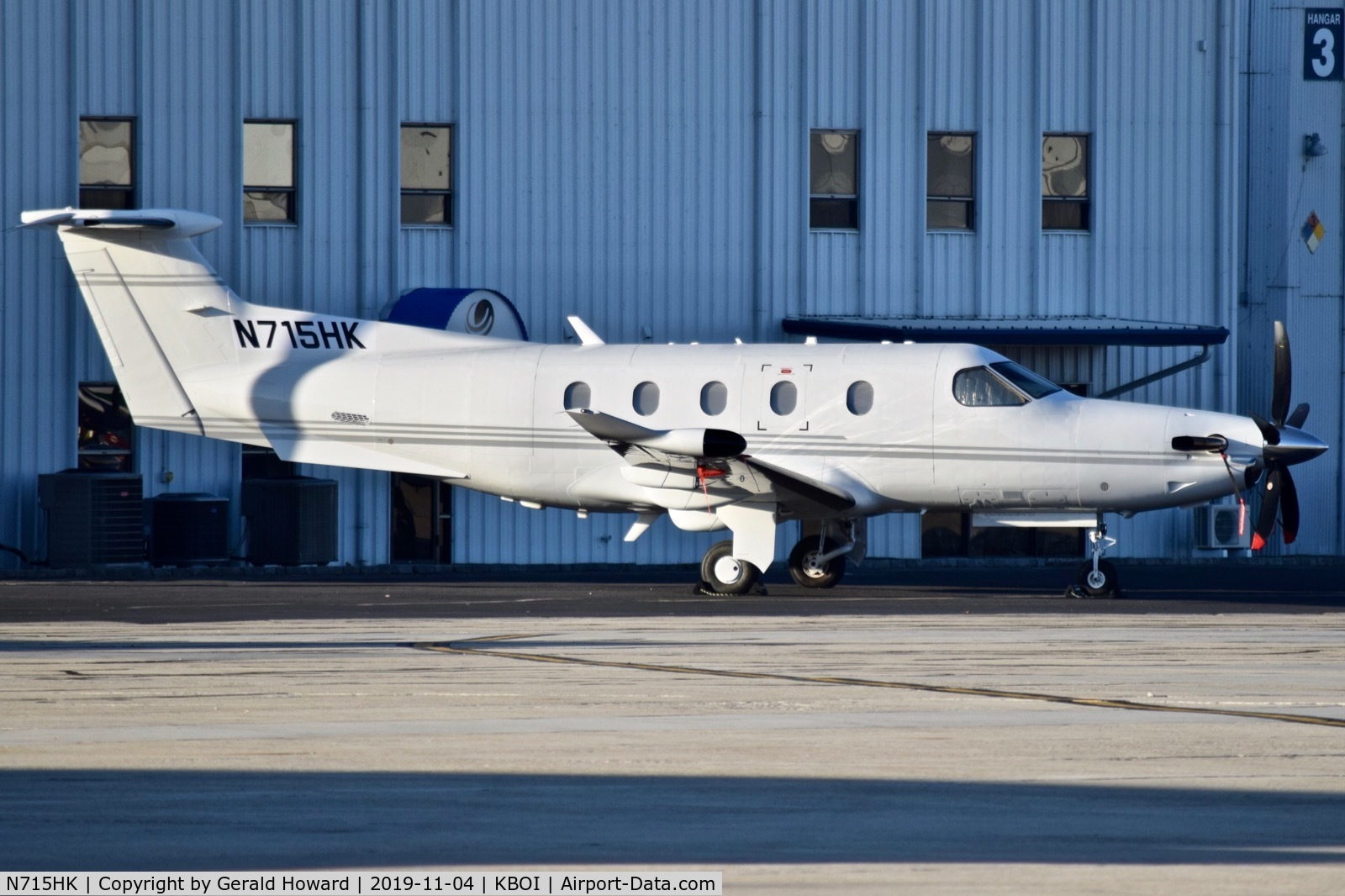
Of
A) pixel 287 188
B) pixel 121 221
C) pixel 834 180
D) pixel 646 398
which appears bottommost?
pixel 646 398

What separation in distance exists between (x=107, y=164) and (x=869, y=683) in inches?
760

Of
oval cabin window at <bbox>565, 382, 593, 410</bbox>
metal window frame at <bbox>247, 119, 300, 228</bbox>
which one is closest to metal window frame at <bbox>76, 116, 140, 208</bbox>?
metal window frame at <bbox>247, 119, 300, 228</bbox>

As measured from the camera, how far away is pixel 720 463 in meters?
19.1

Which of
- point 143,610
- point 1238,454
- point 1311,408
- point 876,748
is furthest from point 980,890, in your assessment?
point 1311,408

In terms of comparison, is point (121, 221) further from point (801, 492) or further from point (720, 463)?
point (801, 492)

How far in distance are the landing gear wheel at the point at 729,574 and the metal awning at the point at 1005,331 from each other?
7887 millimetres

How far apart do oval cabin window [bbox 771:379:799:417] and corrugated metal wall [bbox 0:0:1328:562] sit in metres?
7.65

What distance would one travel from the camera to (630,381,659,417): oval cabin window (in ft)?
67.1

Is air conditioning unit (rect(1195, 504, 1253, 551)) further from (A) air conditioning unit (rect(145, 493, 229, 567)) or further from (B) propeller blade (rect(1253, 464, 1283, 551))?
(A) air conditioning unit (rect(145, 493, 229, 567))

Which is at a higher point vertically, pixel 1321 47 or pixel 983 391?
pixel 1321 47

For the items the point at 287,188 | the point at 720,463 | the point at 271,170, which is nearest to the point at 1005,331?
the point at 720,463

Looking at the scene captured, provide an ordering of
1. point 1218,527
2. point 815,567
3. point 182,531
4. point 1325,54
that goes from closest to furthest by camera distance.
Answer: point 815,567, point 182,531, point 1218,527, point 1325,54

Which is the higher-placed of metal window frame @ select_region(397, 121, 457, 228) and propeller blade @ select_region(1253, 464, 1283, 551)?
metal window frame @ select_region(397, 121, 457, 228)

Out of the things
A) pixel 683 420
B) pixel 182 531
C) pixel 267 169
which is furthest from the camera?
pixel 267 169
